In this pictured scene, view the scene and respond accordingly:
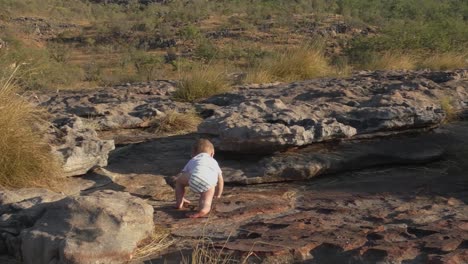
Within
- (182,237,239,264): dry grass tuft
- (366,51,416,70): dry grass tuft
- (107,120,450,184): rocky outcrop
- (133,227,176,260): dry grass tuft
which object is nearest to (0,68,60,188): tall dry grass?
(107,120,450,184): rocky outcrop

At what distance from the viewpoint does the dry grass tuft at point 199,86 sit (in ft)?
26.6

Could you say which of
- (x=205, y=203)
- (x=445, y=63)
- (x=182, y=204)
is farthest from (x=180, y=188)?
(x=445, y=63)

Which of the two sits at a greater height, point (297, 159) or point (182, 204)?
point (297, 159)

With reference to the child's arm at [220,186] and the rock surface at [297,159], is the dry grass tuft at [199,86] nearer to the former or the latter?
the rock surface at [297,159]

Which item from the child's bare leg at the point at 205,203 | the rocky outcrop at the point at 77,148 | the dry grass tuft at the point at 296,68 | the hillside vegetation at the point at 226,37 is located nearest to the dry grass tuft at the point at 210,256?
the child's bare leg at the point at 205,203

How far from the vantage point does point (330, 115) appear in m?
5.40

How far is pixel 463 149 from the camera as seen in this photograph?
5.10 m

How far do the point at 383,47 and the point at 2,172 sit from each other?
13536 millimetres

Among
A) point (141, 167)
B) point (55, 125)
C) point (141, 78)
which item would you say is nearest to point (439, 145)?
point (141, 167)

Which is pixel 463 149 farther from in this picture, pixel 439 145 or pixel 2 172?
pixel 2 172

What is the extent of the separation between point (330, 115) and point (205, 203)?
84.5 inches

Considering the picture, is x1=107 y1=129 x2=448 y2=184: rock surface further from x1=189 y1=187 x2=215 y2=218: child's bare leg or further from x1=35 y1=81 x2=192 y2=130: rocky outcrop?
x1=35 y1=81 x2=192 y2=130: rocky outcrop

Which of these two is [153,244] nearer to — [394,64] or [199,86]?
[199,86]

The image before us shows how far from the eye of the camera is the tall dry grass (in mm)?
4160
